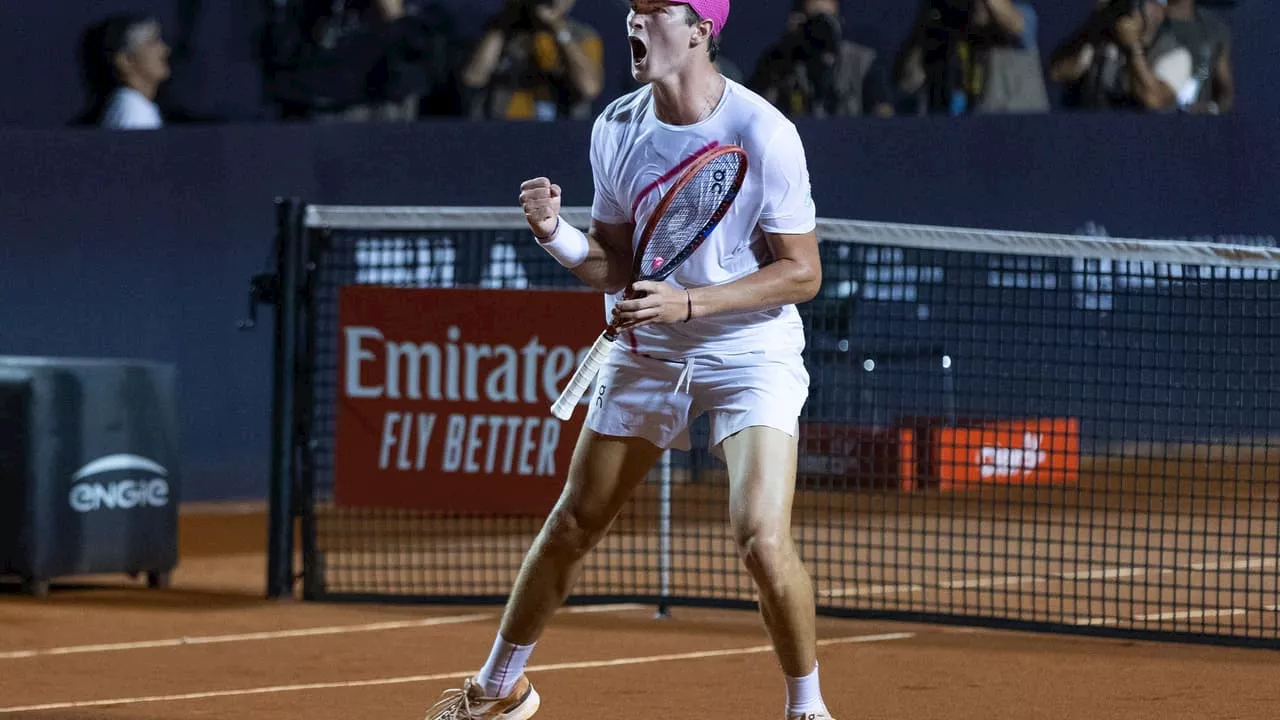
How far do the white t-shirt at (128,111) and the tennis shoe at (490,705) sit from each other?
727 cm

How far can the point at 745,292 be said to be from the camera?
14.8 feet

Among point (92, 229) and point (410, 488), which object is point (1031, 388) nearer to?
point (410, 488)

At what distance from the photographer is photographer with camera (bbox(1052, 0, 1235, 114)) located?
1185 cm

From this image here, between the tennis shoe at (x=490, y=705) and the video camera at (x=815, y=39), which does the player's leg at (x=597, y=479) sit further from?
the video camera at (x=815, y=39)

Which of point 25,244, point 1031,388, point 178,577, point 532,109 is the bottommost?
point 178,577

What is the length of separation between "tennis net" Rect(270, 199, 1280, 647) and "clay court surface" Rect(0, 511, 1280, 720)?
0.84 ft

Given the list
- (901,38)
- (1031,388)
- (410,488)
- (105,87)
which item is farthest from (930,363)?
(105,87)

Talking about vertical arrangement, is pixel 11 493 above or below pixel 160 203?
below

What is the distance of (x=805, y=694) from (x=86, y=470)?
15.0ft

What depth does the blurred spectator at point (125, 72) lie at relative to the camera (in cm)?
1150

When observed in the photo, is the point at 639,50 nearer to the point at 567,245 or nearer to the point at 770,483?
the point at 567,245

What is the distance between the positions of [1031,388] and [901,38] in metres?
3.08

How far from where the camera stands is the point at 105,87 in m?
11.6

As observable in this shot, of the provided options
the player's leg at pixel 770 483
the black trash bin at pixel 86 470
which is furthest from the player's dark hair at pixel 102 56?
the player's leg at pixel 770 483
